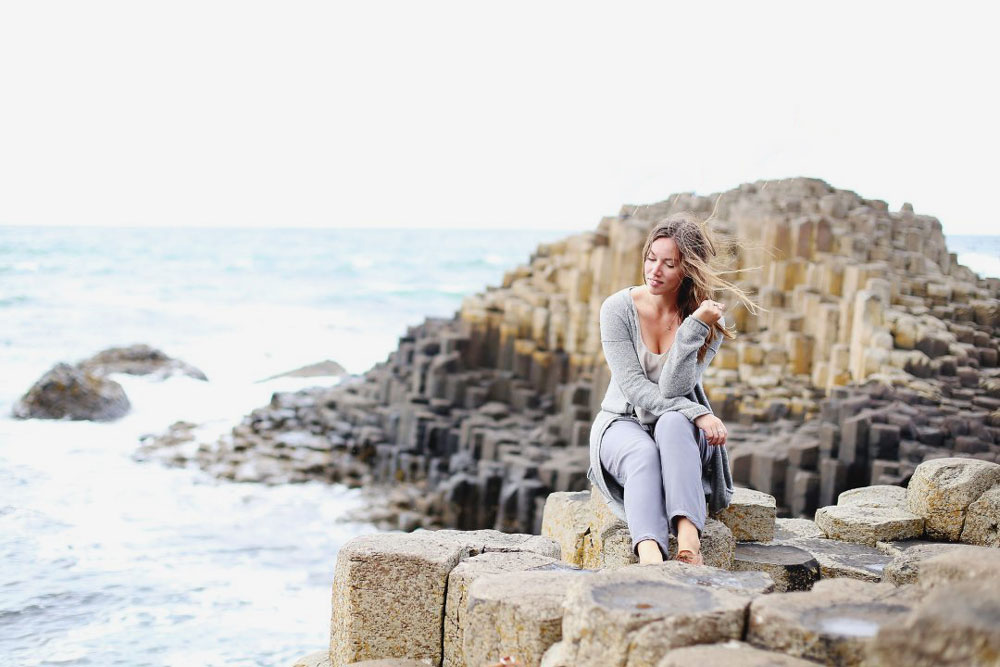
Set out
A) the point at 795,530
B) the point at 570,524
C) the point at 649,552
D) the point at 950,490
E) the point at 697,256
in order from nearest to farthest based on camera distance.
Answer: the point at 649,552, the point at 697,256, the point at 950,490, the point at 570,524, the point at 795,530

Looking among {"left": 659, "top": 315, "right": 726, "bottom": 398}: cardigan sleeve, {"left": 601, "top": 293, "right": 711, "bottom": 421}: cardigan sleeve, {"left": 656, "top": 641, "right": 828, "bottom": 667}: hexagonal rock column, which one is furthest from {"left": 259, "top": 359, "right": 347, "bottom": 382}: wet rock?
{"left": 656, "top": 641, "right": 828, "bottom": 667}: hexagonal rock column

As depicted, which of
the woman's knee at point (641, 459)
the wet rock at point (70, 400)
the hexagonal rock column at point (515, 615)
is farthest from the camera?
the wet rock at point (70, 400)

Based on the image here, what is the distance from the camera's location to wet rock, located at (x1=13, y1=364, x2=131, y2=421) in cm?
1506

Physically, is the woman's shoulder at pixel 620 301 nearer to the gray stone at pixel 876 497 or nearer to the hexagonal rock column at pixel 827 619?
the hexagonal rock column at pixel 827 619

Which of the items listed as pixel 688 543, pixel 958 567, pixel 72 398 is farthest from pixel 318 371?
pixel 958 567

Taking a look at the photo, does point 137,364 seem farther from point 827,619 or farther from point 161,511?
point 827,619

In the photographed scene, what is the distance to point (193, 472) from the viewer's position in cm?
1302

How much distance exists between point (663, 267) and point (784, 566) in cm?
135

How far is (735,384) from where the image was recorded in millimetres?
11805

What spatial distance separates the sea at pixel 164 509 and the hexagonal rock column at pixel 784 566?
424 cm

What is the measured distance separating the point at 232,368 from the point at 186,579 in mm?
16219

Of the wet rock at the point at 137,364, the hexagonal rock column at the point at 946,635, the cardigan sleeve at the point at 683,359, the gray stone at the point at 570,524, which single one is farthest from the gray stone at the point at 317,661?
the wet rock at the point at 137,364

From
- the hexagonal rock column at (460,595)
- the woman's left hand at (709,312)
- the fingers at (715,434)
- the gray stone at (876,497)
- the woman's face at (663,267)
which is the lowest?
the hexagonal rock column at (460,595)

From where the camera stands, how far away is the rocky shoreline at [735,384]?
355 inches
